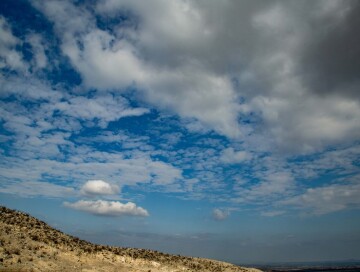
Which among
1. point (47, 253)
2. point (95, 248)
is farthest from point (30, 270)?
point (95, 248)

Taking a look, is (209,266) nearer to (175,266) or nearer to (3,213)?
(175,266)

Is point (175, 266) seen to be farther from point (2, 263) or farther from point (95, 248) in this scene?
point (2, 263)

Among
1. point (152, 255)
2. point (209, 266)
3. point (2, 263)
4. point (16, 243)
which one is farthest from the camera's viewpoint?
point (209, 266)

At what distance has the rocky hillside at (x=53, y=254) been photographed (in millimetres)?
36406

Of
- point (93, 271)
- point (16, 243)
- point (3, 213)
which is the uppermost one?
point (3, 213)

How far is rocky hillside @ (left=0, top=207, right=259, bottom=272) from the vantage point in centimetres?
3641

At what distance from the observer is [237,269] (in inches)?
2891

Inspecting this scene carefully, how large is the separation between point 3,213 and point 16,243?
52.5 ft

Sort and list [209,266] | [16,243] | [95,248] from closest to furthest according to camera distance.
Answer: [16,243], [95,248], [209,266]

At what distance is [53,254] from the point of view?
1606 inches

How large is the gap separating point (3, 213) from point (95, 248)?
1651 cm

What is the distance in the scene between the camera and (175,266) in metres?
56.5

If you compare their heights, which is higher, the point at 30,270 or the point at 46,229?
the point at 46,229

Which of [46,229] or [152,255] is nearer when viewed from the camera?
[46,229]
